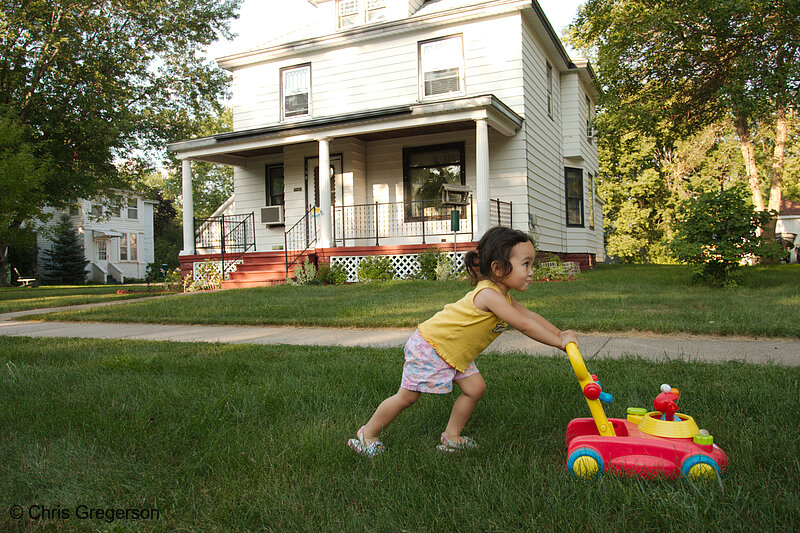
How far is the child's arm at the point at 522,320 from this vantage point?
2.41 meters

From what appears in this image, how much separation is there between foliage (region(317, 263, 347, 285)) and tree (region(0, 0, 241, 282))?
30.5ft

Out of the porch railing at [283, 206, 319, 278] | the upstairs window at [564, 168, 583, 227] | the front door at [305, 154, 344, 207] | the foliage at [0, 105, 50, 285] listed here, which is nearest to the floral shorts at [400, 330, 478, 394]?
the porch railing at [283, 206, 319, 278]

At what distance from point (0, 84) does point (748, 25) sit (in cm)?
2091

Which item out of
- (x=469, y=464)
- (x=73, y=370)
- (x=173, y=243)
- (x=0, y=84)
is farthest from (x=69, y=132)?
(x=173, y=243)

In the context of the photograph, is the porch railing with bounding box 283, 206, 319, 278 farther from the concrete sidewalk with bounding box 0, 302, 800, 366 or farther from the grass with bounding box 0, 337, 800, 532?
the grass with bounding box 0, 337, 800, 532

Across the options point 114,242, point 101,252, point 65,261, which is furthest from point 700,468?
point 114,242

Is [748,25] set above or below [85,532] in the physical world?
above

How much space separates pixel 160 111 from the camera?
70.9 feet

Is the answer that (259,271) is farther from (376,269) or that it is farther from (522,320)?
(522,320)

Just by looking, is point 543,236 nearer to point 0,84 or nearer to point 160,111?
point 160,111

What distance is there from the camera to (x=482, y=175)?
13.0 m

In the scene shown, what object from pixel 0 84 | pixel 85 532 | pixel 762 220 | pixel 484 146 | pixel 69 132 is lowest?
pixel 85 532

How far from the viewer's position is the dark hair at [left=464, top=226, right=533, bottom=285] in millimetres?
2572

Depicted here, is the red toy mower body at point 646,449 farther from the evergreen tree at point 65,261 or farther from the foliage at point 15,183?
the evergreen tree at point 65,261
